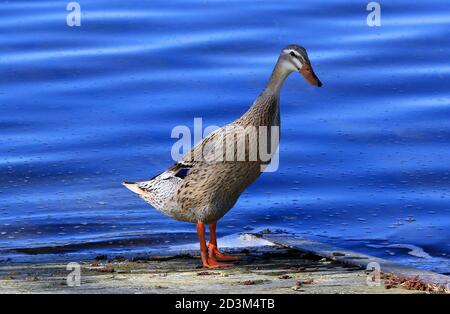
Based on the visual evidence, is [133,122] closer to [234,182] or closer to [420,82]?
[420,82]

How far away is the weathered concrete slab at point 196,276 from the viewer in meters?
7.81

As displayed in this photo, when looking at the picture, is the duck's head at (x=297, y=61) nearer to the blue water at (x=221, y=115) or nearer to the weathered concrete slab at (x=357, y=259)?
the weathered concrete slab at (x=357, y=259)

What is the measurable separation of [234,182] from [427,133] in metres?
5.67

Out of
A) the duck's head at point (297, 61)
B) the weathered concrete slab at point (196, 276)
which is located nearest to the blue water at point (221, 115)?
the weathered concrete slab at point (196, 276)

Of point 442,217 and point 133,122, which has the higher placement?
point 133,122

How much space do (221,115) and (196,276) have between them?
6.05 meters

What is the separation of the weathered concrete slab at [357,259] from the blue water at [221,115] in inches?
44.2

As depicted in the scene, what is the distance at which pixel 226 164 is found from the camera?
888cm

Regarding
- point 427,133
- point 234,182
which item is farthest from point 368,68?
point 234,182

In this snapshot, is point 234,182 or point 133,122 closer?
point 234,182

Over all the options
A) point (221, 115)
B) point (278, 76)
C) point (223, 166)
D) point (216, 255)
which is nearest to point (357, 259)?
point (216, 255)

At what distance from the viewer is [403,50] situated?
17.1 meters

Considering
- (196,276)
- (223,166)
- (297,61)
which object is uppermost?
(297,61)

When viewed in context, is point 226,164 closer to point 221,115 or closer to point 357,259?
point 357,259
